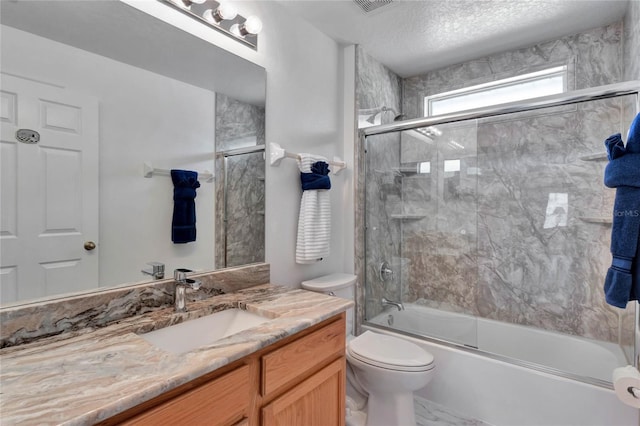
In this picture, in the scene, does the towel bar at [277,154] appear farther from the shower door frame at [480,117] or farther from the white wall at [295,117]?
the shower door frame at [480,117]

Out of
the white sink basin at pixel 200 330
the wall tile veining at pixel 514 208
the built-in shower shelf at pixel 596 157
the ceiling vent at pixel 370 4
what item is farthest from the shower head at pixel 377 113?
the white sink basin at pixel 200 330

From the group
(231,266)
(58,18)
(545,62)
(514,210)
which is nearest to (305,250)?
(231,266)

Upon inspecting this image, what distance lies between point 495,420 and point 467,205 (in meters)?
1.39

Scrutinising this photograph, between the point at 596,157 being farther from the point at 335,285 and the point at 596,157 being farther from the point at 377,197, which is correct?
the point at 335,285

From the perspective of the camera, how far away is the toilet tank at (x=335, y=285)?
6.30 ft

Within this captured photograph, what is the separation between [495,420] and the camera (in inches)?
72.4

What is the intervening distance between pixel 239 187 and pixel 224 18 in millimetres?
809

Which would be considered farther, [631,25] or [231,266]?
[631,25]

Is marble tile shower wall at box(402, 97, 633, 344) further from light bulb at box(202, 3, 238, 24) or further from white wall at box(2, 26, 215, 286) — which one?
white wall at box(2, 26, 215, 286)

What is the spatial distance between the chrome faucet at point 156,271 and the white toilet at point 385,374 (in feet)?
2.80

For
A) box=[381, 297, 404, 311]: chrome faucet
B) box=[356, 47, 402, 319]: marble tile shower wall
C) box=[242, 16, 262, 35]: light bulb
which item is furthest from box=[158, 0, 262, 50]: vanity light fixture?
box=[381, 297, 404, 311]: chrome faucet

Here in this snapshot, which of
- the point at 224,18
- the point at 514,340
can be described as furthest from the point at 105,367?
the point at 514,340

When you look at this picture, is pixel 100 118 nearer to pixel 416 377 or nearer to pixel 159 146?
pixel 159 146

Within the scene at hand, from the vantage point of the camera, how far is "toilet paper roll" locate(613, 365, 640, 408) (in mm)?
1332
